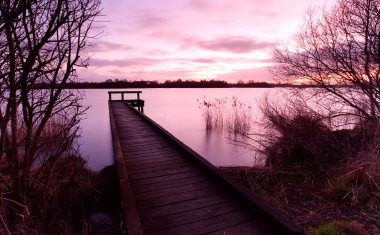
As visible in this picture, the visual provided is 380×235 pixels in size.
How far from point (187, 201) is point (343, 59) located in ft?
25.1

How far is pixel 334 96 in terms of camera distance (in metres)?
9.08

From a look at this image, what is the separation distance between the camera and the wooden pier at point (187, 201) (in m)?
2.84

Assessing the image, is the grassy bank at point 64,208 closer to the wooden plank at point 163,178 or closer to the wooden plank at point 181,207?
the wooden plank at point 181,207

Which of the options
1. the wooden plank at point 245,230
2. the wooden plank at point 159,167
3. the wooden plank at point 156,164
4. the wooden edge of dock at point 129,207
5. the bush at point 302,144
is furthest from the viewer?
the bush at point 302,144

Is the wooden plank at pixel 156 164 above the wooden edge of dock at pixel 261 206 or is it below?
below

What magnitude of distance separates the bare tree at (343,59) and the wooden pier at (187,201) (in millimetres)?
6271

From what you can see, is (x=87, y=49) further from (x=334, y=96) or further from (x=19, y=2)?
(x=334, y=96)

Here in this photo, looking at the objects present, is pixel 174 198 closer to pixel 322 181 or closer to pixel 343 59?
pixel 322 181

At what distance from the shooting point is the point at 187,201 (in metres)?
3.47

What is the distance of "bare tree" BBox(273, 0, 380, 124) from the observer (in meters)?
7.68

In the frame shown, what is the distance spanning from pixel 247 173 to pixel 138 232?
3976mm

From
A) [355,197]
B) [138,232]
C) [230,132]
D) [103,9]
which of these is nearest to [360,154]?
[355,197]

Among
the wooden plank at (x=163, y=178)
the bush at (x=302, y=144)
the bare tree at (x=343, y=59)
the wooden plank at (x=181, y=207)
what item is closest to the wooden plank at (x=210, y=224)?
the wooden plank at (x=181, y=207)

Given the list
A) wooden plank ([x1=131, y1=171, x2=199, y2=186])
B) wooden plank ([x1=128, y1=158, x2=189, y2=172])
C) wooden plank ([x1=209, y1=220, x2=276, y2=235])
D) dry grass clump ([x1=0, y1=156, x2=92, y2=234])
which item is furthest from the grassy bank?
wooden plank ([x1=209, y1=220, x2=276, y2=235])
